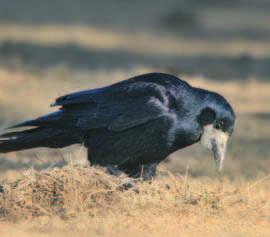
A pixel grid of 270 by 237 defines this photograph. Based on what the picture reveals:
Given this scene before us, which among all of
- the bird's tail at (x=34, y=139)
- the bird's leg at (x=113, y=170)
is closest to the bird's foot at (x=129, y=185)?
the bird's leg at (x=113, y=170)

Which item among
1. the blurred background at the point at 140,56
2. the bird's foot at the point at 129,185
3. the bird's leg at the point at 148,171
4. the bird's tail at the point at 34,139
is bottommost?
the bird's foot at the point at 129,185

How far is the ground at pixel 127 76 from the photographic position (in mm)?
7312

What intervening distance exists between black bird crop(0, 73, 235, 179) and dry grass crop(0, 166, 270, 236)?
286 mm

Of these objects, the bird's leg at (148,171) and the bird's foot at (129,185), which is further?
the bird's leg at (148,171)

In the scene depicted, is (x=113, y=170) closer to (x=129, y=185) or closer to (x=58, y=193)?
(x=129, y=185)

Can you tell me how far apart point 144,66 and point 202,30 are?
611cm

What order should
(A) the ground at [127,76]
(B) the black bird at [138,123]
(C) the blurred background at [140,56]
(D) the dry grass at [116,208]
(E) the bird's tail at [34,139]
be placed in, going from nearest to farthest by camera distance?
1. (D) the dry grass at [116,208]
2. (A) the ground at [127,76]
3. (B) the black bird at [138,123]
4. (E) the bird's tail at [34,139]
5. (C) the blurred background at [140,56]

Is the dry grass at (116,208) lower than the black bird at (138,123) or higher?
lower

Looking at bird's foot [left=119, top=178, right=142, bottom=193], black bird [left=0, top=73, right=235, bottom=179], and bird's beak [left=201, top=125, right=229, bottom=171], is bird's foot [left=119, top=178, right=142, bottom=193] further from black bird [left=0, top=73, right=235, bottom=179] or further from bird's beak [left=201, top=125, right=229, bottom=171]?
bird's beak [left=201, top=125, right=229, bottom=171]

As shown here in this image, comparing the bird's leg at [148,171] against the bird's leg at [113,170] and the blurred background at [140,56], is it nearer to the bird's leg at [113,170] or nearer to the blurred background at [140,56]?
the bird's leg at [113,170]

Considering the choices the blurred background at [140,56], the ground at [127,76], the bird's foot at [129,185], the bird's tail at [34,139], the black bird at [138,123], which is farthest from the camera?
the blurred background at [140,56]

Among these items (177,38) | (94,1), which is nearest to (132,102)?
(177,38)

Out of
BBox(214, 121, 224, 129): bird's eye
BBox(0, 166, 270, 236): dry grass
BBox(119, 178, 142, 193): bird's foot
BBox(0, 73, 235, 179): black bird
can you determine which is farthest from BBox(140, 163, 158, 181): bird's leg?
BBox(214, 121, 224, 129): bird's eye

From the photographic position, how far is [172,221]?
7.27m
